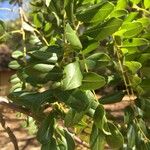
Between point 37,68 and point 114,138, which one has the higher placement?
point 37,68

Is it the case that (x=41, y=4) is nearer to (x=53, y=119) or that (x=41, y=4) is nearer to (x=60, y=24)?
(x=60, y=24)

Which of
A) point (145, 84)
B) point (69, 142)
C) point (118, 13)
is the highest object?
point (118, 13)

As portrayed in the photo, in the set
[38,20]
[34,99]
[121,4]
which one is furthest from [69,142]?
[38,20]

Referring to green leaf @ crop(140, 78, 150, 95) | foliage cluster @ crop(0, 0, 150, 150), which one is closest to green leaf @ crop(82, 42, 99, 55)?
foliage cluster @ crop(0, 0, 150, 150)

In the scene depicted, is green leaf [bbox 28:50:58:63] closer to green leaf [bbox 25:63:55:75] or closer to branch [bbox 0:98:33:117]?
green leaf [bbox 25:63:55:75]

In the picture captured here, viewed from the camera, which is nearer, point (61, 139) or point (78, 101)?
point (78, 101)

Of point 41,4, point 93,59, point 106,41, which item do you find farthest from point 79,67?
point 41,4

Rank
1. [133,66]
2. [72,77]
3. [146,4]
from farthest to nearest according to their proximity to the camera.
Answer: [146,4] → [133,66] → [72,77]

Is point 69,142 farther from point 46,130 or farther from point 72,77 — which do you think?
point 72,77
